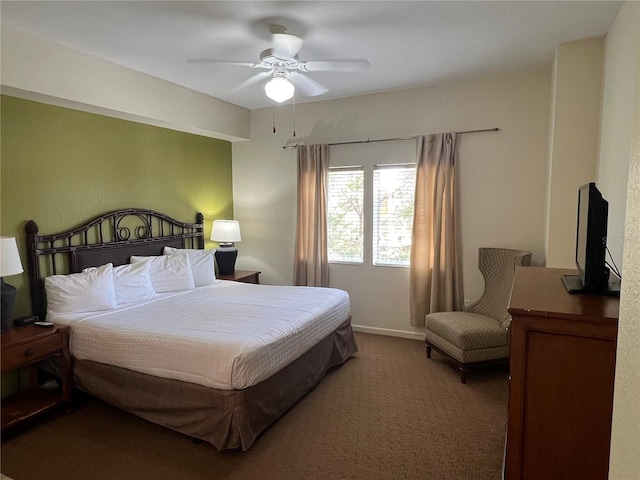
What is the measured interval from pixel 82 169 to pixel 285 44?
2.12m

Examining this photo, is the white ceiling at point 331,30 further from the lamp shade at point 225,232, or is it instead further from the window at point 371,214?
the lamp shade at point 225,232

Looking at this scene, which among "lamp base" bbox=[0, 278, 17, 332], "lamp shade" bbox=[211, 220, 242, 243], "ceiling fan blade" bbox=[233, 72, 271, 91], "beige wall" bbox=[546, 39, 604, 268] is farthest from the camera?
"lamp shade" bbox=[211, 220, 242, 243]

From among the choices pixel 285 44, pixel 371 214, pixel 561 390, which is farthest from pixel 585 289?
pixel 371 214

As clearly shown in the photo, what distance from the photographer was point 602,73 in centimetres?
296

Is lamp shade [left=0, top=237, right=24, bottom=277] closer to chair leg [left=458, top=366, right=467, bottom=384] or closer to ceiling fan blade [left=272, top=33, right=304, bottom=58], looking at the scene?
ceiling fan blade [left=272, top=33, right=304, bottom=58]

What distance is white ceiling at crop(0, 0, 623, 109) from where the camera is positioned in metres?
2.46

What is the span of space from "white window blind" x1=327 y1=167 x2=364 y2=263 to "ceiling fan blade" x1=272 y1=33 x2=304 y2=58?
1904 millimetres

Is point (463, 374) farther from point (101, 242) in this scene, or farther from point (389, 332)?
point (101, 242)

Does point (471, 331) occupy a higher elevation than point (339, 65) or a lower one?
lower

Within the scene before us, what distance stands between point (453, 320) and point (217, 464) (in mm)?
2317

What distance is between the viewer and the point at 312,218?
15.7 ft

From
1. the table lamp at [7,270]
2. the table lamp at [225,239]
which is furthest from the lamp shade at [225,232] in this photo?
the table lamp at [7,270]

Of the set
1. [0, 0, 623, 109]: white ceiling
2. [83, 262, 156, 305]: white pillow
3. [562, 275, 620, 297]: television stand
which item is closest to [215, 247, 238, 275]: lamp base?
[83, 262, 156, 305]: white pillow

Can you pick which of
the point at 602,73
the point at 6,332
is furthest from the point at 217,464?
the point at 602,73
